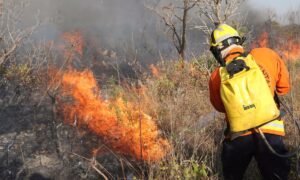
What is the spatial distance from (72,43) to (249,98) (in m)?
11.5

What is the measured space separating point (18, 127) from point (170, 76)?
12.8 feet

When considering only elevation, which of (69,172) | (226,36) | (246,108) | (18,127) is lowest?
(69,172)

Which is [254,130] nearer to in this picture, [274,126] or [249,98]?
[274,126]

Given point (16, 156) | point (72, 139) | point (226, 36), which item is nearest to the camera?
point (226, 36)

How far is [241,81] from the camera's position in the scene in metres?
3.09

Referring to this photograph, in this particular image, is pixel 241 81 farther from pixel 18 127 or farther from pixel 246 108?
pixel 18 127

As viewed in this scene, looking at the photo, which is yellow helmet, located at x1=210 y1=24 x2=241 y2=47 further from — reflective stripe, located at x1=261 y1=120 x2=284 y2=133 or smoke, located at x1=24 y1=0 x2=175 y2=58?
smoke, located at x1=24 y1=0 x2=175 y2=58

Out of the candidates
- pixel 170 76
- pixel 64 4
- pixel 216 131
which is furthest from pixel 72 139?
pixel 64 4

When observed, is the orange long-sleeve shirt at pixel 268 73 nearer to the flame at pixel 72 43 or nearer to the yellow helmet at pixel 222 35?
the yellow helmet at pixel 222 35

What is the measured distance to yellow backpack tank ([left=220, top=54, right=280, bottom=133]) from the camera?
10.0ft

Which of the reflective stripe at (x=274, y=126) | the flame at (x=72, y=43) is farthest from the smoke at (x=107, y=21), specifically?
the reflective stripe at (x=274, y=126)

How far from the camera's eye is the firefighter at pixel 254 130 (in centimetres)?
319

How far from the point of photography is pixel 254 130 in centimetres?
318

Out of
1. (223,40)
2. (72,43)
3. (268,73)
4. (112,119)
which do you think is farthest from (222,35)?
(72,43)
